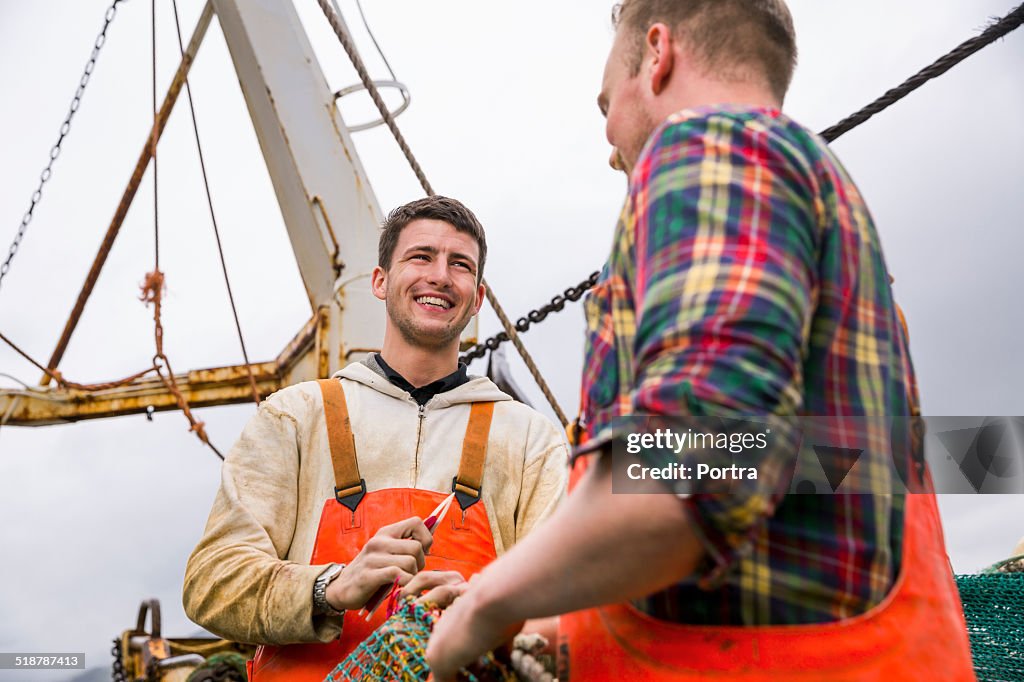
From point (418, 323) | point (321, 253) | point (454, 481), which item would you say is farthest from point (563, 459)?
point (321, 253)

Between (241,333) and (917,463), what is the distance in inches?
232

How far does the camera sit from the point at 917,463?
126cm

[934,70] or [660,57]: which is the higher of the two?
[934,70]

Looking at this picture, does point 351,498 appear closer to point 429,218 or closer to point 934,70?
point 429,218

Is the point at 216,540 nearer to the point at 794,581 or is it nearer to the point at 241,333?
the point at 794,581

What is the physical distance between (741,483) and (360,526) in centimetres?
174

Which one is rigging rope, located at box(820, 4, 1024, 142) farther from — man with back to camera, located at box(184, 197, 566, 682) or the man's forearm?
the man's forearm

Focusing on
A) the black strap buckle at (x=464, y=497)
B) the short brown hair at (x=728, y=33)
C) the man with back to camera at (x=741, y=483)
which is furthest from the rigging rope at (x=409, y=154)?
the man with back to camera at (x=741, y=483)

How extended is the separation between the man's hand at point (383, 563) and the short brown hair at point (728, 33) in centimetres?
120

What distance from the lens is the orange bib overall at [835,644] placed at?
1.06m

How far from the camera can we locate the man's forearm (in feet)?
3.29

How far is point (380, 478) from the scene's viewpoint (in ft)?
8.92

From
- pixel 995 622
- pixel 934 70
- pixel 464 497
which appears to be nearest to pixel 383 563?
pixel 464 497

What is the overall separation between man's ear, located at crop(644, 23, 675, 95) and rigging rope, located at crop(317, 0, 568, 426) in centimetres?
271
